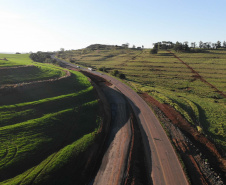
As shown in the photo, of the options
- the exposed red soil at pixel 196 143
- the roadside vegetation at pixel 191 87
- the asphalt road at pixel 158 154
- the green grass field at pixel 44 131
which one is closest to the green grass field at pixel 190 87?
the roadside vegetation at pixel 191 87

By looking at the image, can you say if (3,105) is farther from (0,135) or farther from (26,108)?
(0,135)

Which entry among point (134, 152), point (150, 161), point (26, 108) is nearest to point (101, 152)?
point (134, 152)

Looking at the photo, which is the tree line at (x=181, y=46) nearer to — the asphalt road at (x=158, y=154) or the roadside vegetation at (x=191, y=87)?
the roadside vegetation at (x=191, y=87)

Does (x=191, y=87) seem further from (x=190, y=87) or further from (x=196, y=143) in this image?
(x=196, y=143)

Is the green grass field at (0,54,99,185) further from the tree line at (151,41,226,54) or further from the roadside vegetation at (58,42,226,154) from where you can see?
the tree line at (151,41,226,54)

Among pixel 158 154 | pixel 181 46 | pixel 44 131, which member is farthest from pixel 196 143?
pixel 181 46

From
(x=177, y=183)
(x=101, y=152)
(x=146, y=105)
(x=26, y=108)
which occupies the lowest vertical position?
(x=177, y=183)
